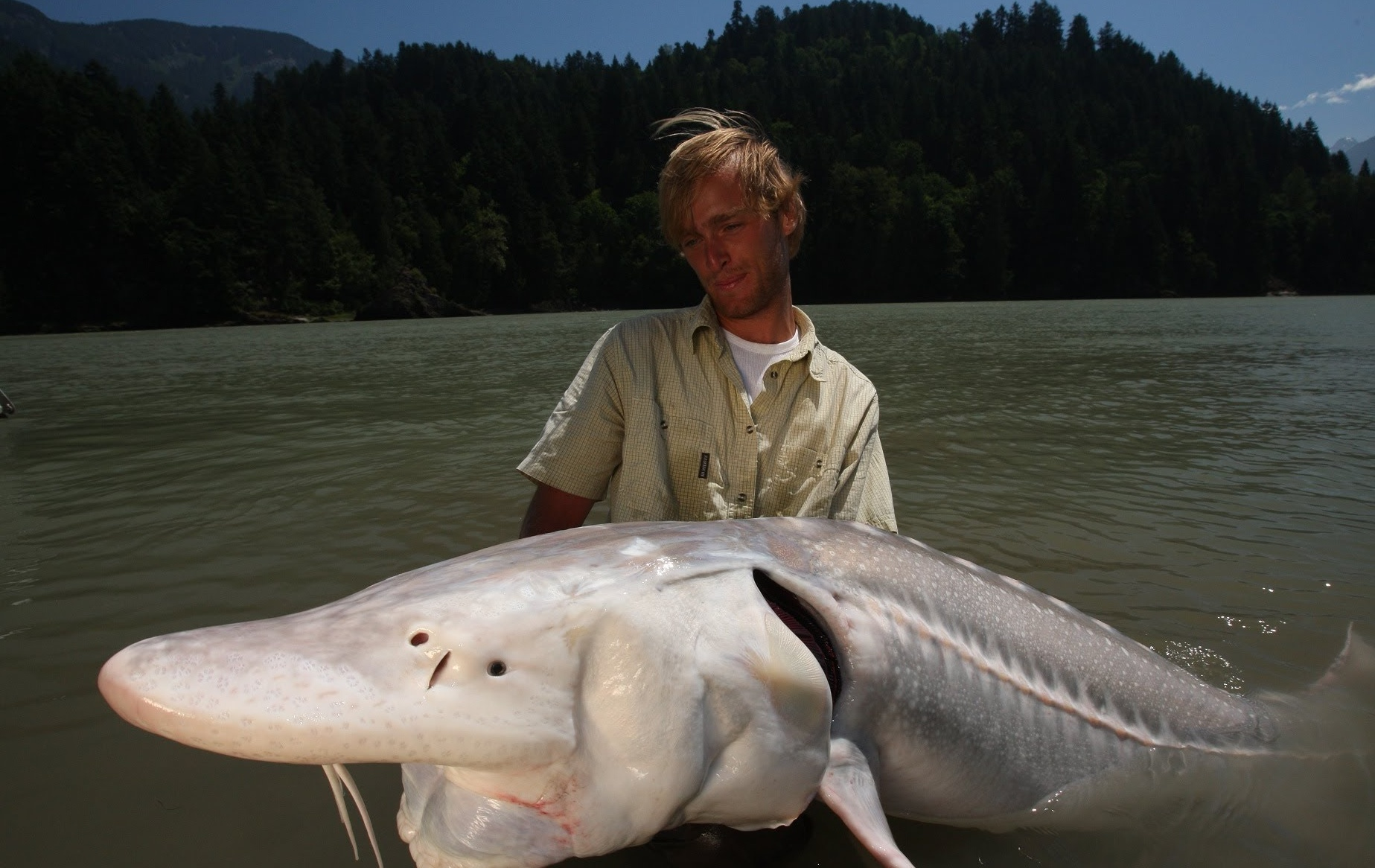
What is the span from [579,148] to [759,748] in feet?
313

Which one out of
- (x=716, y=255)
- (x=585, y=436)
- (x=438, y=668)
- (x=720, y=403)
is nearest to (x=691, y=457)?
(x=720, y=403)

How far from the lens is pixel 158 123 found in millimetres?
63969

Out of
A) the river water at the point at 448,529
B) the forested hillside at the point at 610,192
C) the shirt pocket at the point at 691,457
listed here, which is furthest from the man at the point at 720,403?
the forested hillside at the point at 610,192

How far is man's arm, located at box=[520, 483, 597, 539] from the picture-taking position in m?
2.67

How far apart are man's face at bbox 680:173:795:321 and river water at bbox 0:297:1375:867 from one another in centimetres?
155

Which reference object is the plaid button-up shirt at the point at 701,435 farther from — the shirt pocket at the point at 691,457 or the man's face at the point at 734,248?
the man's face at the point at 734,248

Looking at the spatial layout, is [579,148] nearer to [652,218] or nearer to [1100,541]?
[652,218]

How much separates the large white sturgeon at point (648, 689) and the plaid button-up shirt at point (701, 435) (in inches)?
27.7

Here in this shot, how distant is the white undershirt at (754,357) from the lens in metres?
2.64

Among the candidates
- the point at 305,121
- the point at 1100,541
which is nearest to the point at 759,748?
the point at 1100,541

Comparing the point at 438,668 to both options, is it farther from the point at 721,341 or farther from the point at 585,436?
the point at 721,341

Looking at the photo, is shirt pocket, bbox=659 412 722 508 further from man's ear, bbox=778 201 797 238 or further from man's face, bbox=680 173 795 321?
man's ear, bbox=778 201 797 238

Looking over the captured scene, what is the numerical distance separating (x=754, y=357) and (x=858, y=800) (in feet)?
4.93

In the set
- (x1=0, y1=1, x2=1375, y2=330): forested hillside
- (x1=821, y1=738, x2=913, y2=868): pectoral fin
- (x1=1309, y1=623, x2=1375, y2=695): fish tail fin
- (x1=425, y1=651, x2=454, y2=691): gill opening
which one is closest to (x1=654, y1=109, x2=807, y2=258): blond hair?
(x1=821, y1=738, x2=913, y2=868): pectoral fin
